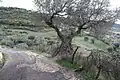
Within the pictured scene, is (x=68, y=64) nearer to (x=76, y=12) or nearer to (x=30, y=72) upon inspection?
(x=30, y=72)

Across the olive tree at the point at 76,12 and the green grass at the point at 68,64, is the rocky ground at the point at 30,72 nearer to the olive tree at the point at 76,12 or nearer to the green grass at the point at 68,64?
the green grass at the point at 68,64

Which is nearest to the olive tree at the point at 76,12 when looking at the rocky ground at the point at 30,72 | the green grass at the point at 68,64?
the green grass at the point at 68,64

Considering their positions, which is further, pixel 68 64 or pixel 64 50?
pixel 64 50

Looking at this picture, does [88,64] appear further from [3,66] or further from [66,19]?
[66,19]

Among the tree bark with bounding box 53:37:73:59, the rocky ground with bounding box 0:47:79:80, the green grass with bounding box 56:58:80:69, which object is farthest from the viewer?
the tree bark with bounding box 53:37:73:59

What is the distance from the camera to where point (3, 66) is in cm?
1293

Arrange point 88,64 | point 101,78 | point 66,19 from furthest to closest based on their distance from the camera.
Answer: point 66,19, point 88,64, point 101,78

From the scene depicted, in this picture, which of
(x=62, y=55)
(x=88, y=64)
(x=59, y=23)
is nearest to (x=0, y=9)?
(x=59, y=23)

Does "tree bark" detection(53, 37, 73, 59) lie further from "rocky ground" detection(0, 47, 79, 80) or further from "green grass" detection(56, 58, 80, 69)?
"rocky ground" detection(0, 47, 79, 80)

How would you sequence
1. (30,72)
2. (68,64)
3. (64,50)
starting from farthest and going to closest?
(64,50)
(68,64)
(30,72)

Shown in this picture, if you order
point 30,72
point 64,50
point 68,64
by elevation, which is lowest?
point 68,64

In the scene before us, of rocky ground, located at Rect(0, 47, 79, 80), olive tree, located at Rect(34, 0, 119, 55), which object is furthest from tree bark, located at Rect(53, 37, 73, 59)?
rocky ground, located at Rect(0, 47, 79, 80)

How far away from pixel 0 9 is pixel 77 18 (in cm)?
4759

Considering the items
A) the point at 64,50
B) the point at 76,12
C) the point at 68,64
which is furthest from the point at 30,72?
the point at 76,12
